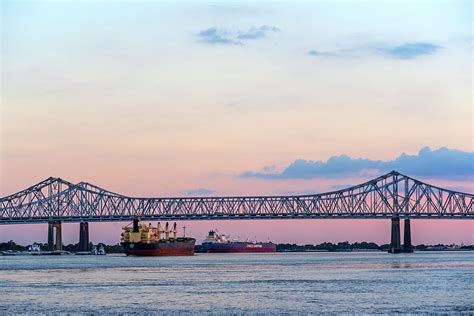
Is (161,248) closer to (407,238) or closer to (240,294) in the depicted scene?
(407,238)

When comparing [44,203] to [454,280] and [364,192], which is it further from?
[454,280]

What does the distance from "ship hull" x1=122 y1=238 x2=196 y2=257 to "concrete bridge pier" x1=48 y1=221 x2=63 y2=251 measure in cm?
2093

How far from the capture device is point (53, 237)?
182m

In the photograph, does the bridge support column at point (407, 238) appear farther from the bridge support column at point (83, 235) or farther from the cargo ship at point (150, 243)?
the bridge support column at point (83, 235)

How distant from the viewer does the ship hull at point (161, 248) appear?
15012cm

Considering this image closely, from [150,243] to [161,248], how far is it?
1860mm

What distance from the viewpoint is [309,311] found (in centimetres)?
4459

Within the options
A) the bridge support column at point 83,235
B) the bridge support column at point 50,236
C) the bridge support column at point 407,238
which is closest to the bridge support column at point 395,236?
the bridge support column at point 407,238

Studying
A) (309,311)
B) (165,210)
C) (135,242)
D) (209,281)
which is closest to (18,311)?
(309,311)

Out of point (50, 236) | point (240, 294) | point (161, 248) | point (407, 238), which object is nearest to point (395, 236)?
point (407, 238)

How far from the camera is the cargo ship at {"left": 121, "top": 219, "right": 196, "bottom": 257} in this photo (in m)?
151

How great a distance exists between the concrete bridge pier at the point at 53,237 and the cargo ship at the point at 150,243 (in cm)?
1584

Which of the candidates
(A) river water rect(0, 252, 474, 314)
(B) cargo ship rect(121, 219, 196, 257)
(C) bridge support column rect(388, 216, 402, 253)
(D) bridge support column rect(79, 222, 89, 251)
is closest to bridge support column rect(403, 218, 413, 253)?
(C) bridge support column rect(388, 216, 402, 253)

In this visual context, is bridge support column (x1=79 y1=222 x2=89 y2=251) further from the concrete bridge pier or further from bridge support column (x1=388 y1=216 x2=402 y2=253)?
bridge support column (x1=388 y1=216 x2=402 y2=253)
